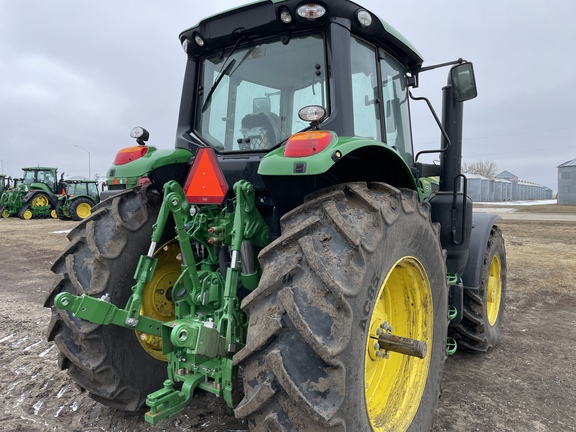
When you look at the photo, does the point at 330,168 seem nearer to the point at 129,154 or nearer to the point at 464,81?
the point at 129,154

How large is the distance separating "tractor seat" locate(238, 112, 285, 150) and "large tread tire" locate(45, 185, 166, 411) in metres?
0.75

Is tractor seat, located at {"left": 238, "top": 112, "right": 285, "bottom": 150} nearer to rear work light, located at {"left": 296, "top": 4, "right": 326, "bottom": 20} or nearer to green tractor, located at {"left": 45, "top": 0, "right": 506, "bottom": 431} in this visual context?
green tractor, located at {"left": 45, "top": 0, "right": 506, "bottom": 431}

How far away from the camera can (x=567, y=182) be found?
34.9 metres

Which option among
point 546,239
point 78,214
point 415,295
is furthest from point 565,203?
point 415,295

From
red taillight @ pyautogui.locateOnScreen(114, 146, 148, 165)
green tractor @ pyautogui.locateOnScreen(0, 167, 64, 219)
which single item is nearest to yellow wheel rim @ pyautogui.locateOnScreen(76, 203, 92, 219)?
green tractor @ pyautogui.locateOnScreen(0, 167, 64, 219)

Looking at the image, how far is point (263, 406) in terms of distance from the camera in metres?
1.69

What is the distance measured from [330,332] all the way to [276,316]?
0.22m

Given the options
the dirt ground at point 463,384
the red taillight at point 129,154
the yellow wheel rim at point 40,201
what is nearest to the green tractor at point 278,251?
the red taillight at point 129,154

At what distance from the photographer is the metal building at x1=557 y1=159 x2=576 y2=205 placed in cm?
3444

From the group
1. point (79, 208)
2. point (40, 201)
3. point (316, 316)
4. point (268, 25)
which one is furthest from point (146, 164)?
point (40, 201)

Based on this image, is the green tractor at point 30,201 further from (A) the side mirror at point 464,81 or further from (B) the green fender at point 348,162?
(B) the green fender at point 348,162

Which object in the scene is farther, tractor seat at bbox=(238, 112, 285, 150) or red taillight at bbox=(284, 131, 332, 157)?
tractor seat at bbox=(238, 112, 285, 150)

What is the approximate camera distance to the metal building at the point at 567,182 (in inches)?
1356

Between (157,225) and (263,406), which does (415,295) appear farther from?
(157,225)
